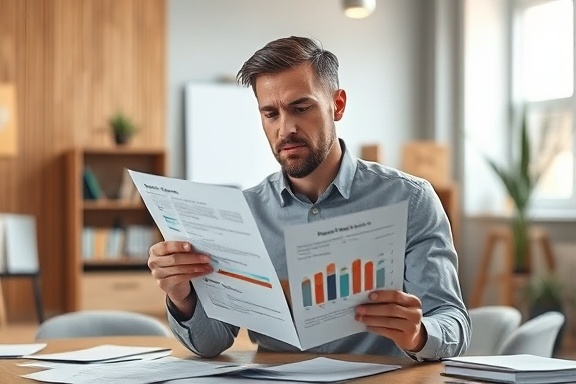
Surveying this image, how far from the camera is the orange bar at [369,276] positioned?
5.91ft

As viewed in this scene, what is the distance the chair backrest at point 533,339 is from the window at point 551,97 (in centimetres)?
459

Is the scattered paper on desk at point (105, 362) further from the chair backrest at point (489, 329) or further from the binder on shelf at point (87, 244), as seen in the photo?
the binder on shelf at point (87, 244)

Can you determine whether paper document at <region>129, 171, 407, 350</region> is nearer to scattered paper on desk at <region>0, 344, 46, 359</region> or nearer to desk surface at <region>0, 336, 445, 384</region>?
desk surface at <region>0, 336, 445, 384</region>

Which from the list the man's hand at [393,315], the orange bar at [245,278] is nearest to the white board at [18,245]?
the orange bar at [245,278]

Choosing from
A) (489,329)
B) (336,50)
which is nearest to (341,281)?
(489,329)

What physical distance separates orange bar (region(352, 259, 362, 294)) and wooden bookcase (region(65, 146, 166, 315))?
539 centimetres

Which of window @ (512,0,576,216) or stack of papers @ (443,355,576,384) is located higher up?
window @ (512,0,576,216)

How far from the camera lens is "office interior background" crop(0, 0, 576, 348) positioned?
7.25 meters

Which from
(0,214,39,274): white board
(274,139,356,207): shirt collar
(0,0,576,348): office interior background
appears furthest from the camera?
(0,0,576,348): office interior background

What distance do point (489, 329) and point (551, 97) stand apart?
4.83 meters

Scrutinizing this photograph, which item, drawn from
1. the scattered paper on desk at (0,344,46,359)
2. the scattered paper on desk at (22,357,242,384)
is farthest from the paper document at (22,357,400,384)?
the scattered paper on desk at (0,344,46,359)

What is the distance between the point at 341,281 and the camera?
1.79 metres

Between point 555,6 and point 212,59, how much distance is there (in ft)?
8.44

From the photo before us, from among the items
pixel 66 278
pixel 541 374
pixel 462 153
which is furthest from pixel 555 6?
pixel 541 374
